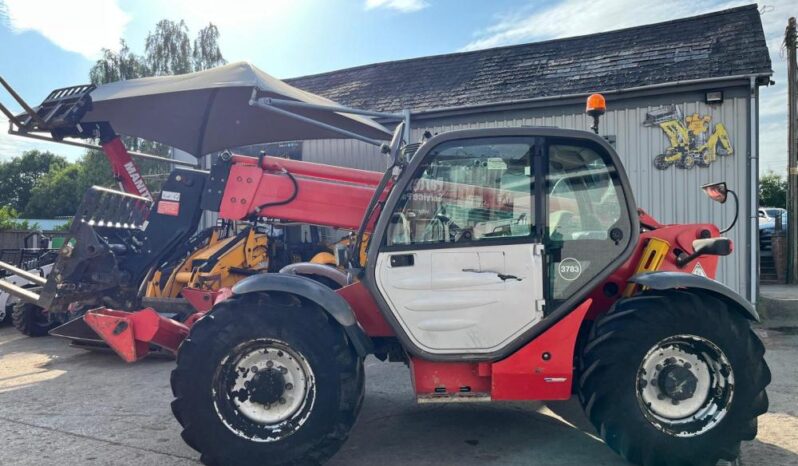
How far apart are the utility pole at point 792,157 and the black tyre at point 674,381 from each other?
14770mm

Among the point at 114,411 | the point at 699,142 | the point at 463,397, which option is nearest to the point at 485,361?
the point at 463,397

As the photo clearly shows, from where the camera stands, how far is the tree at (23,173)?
225ft

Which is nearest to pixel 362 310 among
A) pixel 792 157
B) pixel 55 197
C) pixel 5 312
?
pixel 5 312

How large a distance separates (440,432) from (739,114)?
8453mm

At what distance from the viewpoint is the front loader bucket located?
4484 millimetres

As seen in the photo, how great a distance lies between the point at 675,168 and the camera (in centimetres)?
1026

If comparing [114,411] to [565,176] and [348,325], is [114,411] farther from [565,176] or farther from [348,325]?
[565,176]

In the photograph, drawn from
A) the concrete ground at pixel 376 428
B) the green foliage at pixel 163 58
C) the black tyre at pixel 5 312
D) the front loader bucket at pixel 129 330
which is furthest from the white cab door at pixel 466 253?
the green foliage at pixel 163 58

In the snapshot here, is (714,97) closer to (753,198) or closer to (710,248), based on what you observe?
(753,198)

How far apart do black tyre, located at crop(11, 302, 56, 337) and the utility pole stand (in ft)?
58.2

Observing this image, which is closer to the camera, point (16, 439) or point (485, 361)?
point (485, 361)

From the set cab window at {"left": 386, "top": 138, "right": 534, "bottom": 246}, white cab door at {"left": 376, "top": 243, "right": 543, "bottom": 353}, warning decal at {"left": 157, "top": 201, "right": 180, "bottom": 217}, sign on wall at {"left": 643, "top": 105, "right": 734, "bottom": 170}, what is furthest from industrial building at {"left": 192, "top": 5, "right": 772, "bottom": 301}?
white cab door at {"left": 376, "top": 243, "right": 543, "bottom": 353}

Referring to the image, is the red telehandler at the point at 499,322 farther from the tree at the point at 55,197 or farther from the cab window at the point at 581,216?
the tree at the point at 55,197

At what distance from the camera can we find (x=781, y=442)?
425 cm
